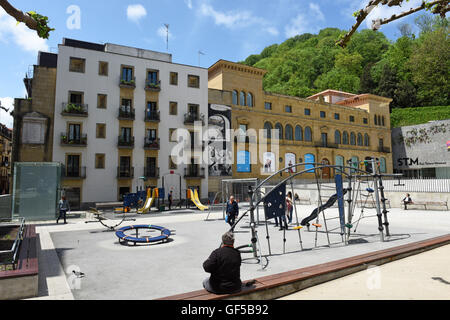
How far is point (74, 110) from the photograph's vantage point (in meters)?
28.7

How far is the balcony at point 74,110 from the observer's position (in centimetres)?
2829

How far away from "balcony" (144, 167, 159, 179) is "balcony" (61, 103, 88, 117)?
329 inches

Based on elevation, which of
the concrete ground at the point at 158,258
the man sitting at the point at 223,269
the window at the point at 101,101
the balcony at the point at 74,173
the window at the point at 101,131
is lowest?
the concrete ground at the point at 158,258

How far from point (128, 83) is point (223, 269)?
3000 centimetres

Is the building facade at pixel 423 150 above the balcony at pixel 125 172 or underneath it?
above

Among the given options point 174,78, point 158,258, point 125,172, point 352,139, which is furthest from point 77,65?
point 352,139

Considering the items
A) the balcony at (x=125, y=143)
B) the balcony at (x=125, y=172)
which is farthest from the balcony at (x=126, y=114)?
the balcony at (x=125, y=172)

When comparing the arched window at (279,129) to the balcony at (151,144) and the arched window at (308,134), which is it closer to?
the arched window at (308,134)

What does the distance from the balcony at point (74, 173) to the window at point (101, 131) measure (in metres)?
3.76

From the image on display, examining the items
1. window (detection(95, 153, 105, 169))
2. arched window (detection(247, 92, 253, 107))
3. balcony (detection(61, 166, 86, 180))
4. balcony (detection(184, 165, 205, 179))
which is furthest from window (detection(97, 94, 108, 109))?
arched window (detection(247, 92, 253, 107))

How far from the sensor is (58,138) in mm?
28062

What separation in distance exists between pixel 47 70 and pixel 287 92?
5062cm

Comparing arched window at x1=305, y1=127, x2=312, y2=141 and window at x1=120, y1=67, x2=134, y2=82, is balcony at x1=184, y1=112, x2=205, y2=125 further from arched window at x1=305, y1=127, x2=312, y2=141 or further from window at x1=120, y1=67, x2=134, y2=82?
arched window at x1=305, y1=127, x2=312, y2=141

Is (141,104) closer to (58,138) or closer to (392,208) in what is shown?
(58,138)
